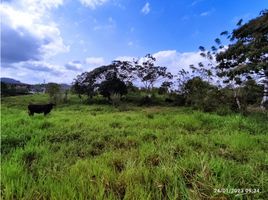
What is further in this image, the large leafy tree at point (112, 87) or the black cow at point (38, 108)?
the large leafy tree at point (112, 87)

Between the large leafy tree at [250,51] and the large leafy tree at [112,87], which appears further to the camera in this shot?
the large leafy tree at [112,87]

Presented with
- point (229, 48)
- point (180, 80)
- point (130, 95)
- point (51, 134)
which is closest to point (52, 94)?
point (130, 95)

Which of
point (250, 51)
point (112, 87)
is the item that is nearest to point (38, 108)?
point (250, 51)

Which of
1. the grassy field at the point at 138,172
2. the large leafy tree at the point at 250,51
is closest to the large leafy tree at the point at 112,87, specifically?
the large leafy tree at the point at 250,51

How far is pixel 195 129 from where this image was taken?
7180mm

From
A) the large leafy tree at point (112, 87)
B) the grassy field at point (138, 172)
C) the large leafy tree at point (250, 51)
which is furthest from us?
the large leafy tree at point (112, 87)

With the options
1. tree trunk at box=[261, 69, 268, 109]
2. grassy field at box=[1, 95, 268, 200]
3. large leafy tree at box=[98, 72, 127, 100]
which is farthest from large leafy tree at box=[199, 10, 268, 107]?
large leafy tree at box=[98, 72, 127, 100]

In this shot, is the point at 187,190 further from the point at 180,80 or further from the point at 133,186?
the point at 180,80

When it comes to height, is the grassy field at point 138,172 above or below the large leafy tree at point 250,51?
below

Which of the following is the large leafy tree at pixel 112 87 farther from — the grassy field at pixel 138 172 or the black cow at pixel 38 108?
the grassy field at pixel 138 172

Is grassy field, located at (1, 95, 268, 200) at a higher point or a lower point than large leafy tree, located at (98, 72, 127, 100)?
lower

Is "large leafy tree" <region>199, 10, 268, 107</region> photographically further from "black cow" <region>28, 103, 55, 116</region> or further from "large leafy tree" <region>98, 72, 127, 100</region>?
"large leafy tree" <region>98, 72, 127, 100</region>

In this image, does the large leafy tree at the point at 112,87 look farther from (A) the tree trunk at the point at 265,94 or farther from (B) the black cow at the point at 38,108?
(A) the tree trunk at the point at 265,94

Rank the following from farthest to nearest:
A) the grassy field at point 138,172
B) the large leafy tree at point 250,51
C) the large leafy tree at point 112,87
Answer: the large leafy tree at point 112,87, the large leafy tree at point 250,51, the grassy field at point 138,172
